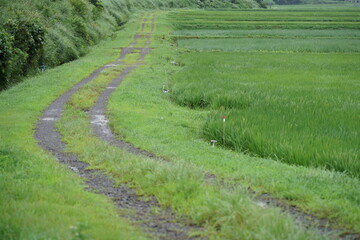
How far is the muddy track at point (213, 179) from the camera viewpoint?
6379 millimetres

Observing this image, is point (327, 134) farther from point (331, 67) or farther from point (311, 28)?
point (311, 28)

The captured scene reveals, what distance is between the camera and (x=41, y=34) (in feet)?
90.2

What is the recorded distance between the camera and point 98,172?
9.58 m

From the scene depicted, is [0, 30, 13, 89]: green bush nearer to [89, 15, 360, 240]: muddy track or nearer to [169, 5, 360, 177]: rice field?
[89, 15, 360, 240]: muddy track

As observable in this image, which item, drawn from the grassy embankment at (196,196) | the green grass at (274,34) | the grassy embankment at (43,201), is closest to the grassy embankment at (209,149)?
the grassy embankment at (196,196)

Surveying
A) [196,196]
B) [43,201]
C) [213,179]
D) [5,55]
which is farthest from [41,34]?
[196,196]

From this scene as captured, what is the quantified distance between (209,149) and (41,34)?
19795 millimetres

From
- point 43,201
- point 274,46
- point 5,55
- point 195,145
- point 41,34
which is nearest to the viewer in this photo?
point 43,201

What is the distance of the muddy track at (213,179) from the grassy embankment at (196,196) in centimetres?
37

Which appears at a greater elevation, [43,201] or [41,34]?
[41,34]

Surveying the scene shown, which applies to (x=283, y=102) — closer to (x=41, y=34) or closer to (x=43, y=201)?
(x=43, y=201)

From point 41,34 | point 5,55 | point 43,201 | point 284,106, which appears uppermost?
point 41,34

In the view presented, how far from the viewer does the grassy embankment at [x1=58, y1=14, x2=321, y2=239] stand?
5.80 m

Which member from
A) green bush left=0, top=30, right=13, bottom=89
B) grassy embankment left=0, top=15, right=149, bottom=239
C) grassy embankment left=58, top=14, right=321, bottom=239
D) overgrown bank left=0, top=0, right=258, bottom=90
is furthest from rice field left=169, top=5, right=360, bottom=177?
overgrown bank left=0, top=0, right=258, bottom=90
